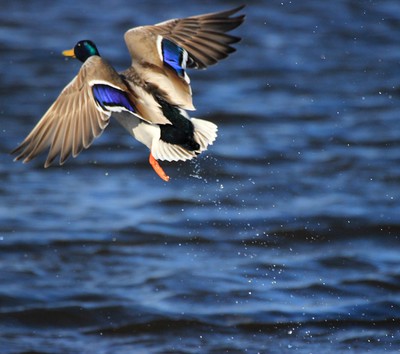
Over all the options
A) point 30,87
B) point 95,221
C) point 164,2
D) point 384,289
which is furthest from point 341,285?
point 164,2

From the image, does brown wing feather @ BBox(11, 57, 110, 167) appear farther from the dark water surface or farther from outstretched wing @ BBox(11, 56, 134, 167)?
the dark water surface

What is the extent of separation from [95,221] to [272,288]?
1605mm

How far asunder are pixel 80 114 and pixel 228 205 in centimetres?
341

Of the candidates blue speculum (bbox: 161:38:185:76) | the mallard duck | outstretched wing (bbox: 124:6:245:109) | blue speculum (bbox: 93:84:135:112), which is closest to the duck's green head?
the mallard duck

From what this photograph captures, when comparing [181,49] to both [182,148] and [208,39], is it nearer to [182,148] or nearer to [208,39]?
[208,39]

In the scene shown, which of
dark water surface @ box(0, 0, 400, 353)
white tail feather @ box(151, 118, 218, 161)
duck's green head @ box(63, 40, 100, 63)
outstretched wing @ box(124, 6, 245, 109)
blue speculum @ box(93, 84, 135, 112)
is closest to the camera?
blue speculum @ box(93, 84, 135, 112)

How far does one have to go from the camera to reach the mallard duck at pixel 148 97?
212 inches

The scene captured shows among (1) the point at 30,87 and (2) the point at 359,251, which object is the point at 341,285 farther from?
(1) the point at 30,87

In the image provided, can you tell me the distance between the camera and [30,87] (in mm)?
10805

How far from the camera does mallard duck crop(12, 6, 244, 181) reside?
17.7ft

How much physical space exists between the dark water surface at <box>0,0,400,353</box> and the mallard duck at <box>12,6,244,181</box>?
1.44 meters

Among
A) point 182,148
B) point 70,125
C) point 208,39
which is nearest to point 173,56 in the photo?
point 208,39

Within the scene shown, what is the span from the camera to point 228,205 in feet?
28.6

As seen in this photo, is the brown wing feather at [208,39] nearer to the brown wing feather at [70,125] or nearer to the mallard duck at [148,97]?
the mallard duck at [148,97]
